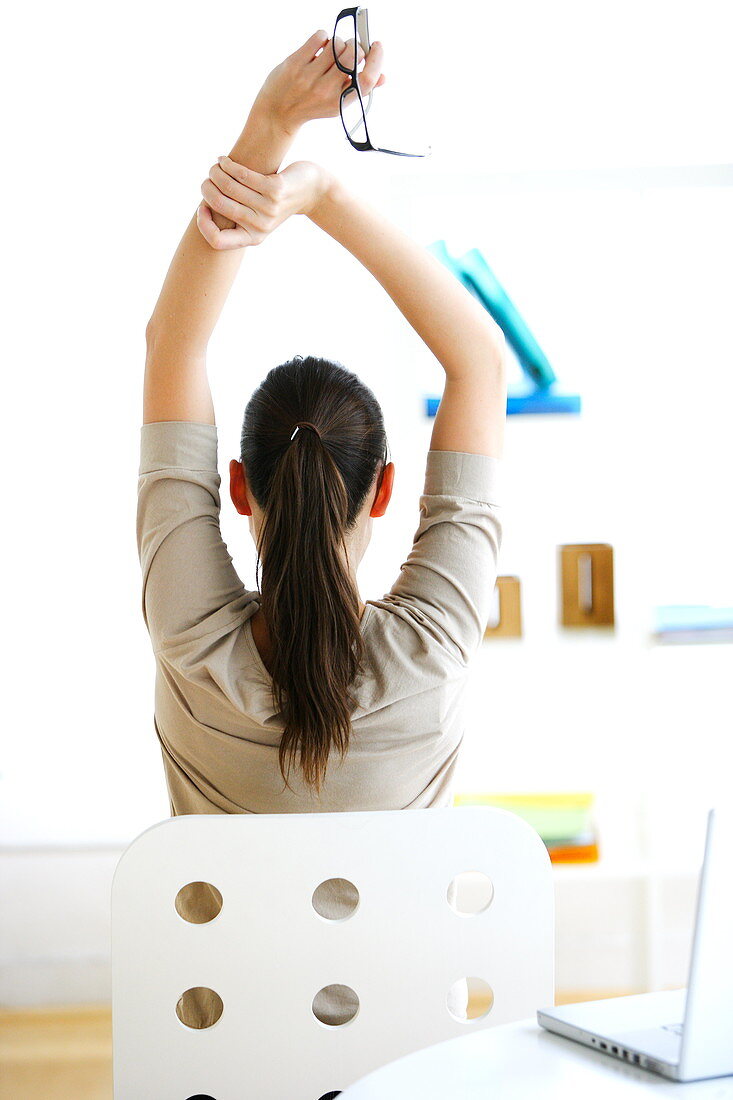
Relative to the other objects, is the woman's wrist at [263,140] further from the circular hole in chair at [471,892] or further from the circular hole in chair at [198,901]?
the circular hole in chair at [471,892]

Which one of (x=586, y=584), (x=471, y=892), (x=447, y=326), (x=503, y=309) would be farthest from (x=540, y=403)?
(x=447, y=326)

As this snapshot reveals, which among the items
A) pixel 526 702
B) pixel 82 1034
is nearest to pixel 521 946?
pixel 526 702

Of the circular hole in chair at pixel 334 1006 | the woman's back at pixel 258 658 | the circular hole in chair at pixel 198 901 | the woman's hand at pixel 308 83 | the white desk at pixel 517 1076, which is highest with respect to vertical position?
the woman's hand at pixel 308 83

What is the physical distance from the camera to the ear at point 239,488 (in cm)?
111

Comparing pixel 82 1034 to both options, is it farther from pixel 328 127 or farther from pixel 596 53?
pixel 596 53

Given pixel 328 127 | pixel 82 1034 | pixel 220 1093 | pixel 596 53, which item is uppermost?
pixel 596 53

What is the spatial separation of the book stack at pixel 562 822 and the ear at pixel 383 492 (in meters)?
1.43

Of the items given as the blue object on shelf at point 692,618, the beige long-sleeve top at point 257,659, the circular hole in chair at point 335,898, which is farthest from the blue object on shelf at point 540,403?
the circular hole in chair at point 335,898

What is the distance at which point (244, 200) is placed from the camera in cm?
107

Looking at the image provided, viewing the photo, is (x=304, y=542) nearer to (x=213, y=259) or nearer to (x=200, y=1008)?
(x=213, y=259)

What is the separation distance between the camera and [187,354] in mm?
1080

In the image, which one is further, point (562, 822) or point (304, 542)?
point (562, 822)

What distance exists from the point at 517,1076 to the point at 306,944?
1.03 feet

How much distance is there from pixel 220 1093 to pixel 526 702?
→ 1657mm
